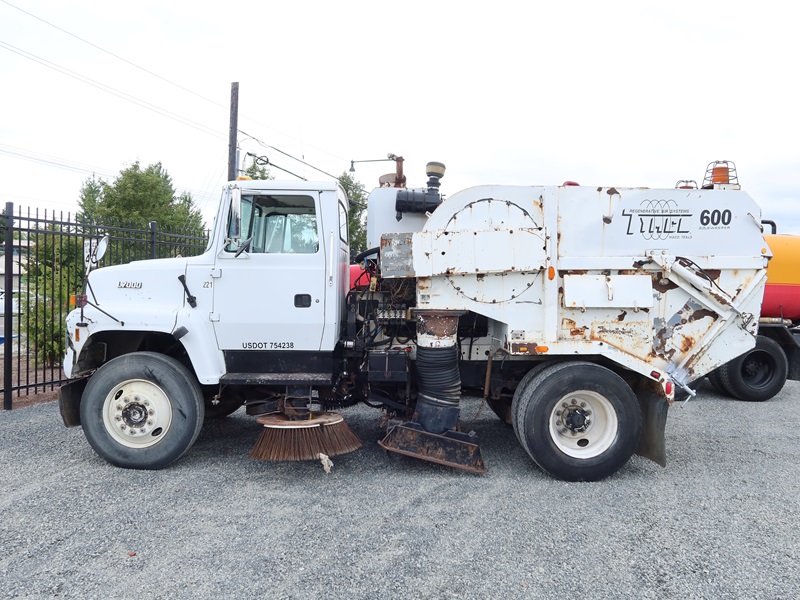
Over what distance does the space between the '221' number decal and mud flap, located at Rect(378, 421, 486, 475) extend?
2.74 metres

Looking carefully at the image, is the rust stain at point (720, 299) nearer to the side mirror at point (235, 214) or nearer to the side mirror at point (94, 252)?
the side mirror at point (235, 214)

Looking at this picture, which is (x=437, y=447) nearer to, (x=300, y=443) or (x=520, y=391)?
(x=520, y=391)

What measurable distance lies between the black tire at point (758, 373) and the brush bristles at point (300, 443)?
20.7 feet

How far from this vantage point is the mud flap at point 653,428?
15.0 feet

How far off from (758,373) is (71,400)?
9082 mm

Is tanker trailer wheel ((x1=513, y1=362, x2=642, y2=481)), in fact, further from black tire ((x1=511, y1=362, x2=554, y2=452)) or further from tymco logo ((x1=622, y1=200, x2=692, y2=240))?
tymco logo ((x1=622, y1=200, x2=692, y2=240))

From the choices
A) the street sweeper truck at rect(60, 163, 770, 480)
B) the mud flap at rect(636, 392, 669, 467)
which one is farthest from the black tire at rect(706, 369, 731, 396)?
the mud flap at rect(636, 392, 669, 467)

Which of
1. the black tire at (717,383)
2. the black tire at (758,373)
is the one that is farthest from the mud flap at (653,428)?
the black tire at (717,383)

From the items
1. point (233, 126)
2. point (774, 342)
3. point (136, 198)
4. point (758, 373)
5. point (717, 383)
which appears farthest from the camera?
point (136, 198)

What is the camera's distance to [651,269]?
4621 millimetres

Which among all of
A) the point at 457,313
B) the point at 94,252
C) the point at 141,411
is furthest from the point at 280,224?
the point at 141,411

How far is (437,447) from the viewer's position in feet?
15.1

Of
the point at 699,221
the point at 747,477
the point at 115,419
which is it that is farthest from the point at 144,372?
the point at 747,477

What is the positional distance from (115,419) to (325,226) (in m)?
2.44
